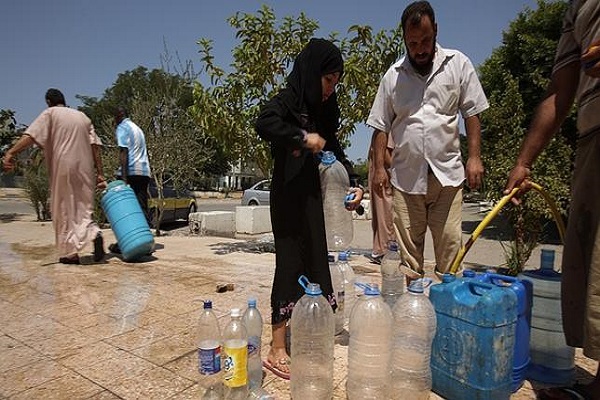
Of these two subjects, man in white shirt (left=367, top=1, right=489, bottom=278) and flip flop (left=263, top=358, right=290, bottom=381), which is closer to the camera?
flip flop (left=263, top=358, right=290, bottom=381)

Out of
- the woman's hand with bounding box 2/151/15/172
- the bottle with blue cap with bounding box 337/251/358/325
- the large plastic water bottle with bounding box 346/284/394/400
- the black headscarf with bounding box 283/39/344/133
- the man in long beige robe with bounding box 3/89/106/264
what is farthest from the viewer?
the man in long beige robe with bounding box 3/89/106/264

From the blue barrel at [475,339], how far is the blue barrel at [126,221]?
4252 mm

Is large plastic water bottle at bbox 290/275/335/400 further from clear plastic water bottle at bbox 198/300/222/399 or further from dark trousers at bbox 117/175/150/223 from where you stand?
dark trousers at bbox 117/175/150/223

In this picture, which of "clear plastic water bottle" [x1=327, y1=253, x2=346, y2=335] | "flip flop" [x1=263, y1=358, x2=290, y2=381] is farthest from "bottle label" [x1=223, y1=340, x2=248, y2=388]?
"clear plastic water bottle" [x1=327, y1=253, x2=346, y2=335]

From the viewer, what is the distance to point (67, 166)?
4879 mm

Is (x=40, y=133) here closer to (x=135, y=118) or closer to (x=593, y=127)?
(x=593, y=127)

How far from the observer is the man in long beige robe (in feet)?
15.9

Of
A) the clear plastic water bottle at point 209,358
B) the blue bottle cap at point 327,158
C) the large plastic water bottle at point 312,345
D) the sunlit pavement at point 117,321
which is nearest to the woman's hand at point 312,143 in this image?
the blue bottle cap at point 327,158

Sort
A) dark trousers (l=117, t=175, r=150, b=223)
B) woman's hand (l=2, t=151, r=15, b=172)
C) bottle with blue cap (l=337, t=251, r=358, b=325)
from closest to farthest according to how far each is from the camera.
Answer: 1. bottle with blue cap (l=337, t=251, r=358, b=325)
2. woman's hand (l=2, t=151, r=15, b=172)
3. dark trousers (l=117, t=175, r=150, b=223)

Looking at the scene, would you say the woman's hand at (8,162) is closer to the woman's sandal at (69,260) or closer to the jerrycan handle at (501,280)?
the woman's sandal at (69,260)

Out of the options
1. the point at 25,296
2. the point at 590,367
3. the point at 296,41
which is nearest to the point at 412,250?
the point at 590,367

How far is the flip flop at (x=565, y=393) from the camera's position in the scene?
194 centimetres

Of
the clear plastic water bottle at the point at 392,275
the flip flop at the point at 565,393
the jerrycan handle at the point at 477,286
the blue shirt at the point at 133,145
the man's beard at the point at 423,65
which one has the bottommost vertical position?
the flip flop at the point at 565,393

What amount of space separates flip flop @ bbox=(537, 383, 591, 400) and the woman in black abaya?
1249mm
